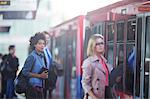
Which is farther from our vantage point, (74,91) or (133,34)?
(74,91)

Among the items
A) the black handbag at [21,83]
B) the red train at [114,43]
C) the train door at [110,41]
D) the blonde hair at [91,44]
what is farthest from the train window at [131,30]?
the black handbag at [21,83]

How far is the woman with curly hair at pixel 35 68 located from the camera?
285cm

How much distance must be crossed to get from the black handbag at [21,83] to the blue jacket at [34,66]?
0.04 m

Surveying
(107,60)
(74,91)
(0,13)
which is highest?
(0,13)

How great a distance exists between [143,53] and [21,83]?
1084 mm

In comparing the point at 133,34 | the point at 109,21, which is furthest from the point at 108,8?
the point at 133,34

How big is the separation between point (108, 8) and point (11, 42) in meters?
0.89

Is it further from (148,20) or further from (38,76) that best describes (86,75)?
(148,20)

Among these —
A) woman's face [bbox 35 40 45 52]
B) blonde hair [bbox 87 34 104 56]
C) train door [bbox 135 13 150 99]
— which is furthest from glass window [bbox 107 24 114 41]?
woman's face [bbox 35 40 45 52]

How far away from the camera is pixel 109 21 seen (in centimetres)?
275

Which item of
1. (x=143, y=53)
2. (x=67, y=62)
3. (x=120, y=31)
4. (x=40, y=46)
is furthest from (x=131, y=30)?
(x=40, y=46)

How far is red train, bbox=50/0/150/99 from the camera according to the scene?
2.58m

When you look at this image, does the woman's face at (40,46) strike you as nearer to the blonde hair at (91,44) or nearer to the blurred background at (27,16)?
the blurred background at (27,16)

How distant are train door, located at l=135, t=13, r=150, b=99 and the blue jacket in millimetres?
848
